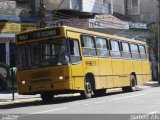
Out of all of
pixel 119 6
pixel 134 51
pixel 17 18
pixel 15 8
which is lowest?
pixel 134 51

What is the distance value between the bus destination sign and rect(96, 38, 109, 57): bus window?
3.93m

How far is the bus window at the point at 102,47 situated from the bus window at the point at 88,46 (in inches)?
22.8

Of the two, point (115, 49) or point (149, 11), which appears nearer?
point (115, 49)

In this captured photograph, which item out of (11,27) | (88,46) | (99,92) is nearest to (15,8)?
(11,27)

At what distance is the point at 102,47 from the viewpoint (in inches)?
963

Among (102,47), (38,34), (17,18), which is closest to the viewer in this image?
(38,34)

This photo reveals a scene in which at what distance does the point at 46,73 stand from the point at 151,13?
133 feet

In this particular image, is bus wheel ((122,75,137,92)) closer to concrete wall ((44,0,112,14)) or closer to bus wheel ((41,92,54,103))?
bus wheel ((41,92,54,103))

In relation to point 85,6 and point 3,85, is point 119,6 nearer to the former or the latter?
point 85,6

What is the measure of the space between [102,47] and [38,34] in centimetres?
480

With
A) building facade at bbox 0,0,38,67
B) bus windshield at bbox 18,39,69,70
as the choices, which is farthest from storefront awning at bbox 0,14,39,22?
bus windshield at bbox 18,39,69,70

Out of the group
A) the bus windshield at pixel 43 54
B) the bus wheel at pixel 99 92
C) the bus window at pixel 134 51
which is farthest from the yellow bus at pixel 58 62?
the bus window at pixel 134 51

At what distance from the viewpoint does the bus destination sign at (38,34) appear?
20359mm

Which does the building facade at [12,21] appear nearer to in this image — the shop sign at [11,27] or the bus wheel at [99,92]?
the shop sign at [11,27]
